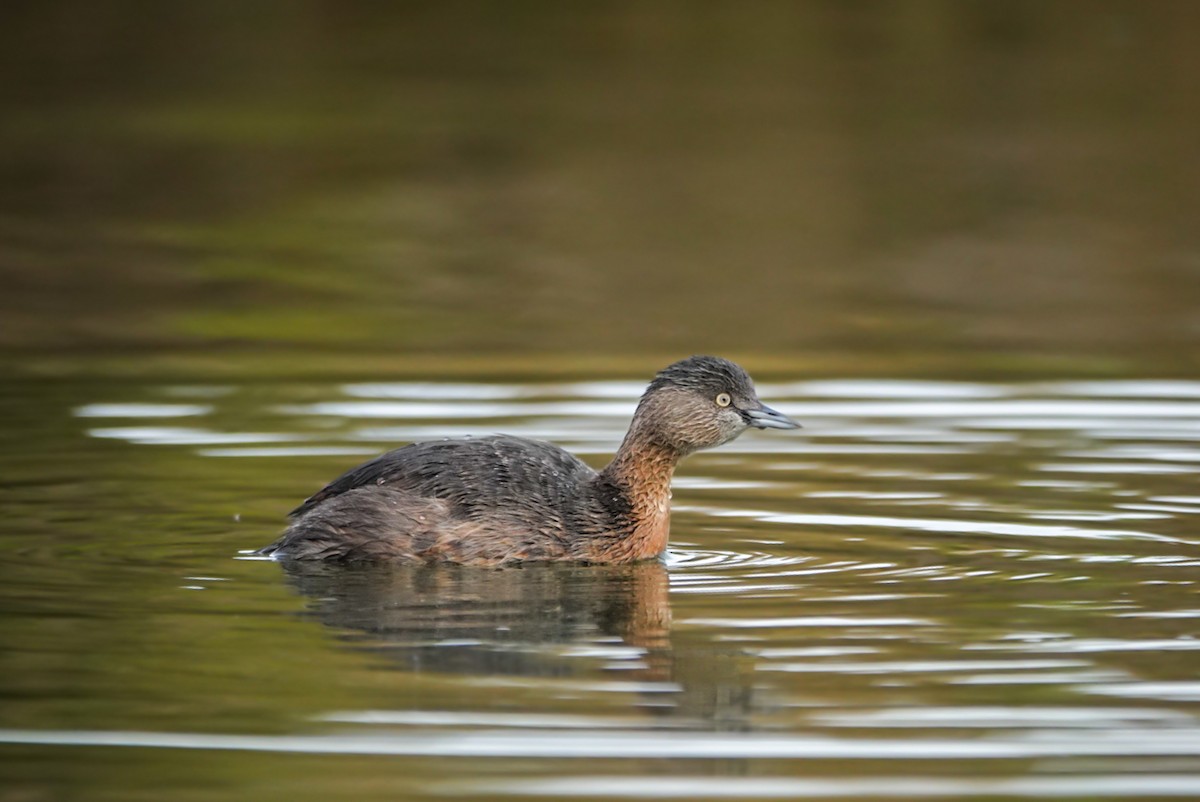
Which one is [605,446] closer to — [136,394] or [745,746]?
[136,394]

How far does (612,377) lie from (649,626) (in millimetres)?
6172

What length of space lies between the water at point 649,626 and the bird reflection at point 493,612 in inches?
0.9

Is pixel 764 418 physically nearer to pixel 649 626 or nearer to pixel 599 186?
pixel 649 626

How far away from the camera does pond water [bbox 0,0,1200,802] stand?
7.05m

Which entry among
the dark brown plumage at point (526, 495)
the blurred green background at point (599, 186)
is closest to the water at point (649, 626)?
the dark brown plumage at point (526, 495)

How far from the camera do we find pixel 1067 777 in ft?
21.1

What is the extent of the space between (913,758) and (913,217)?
1607 cm

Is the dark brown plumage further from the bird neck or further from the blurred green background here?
the blurred green background

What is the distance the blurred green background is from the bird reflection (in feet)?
17.9

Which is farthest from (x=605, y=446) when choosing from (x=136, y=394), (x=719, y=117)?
(x=719, y=117)

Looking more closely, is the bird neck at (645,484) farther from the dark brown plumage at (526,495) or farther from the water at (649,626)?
the water at (649,626)

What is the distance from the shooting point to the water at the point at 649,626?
6.65m

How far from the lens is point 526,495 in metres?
9.91

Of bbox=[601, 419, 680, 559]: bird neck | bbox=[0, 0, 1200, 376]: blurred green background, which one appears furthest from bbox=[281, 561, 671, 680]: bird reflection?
bbox=[0, 0, 1200, 376]: blurred green background
